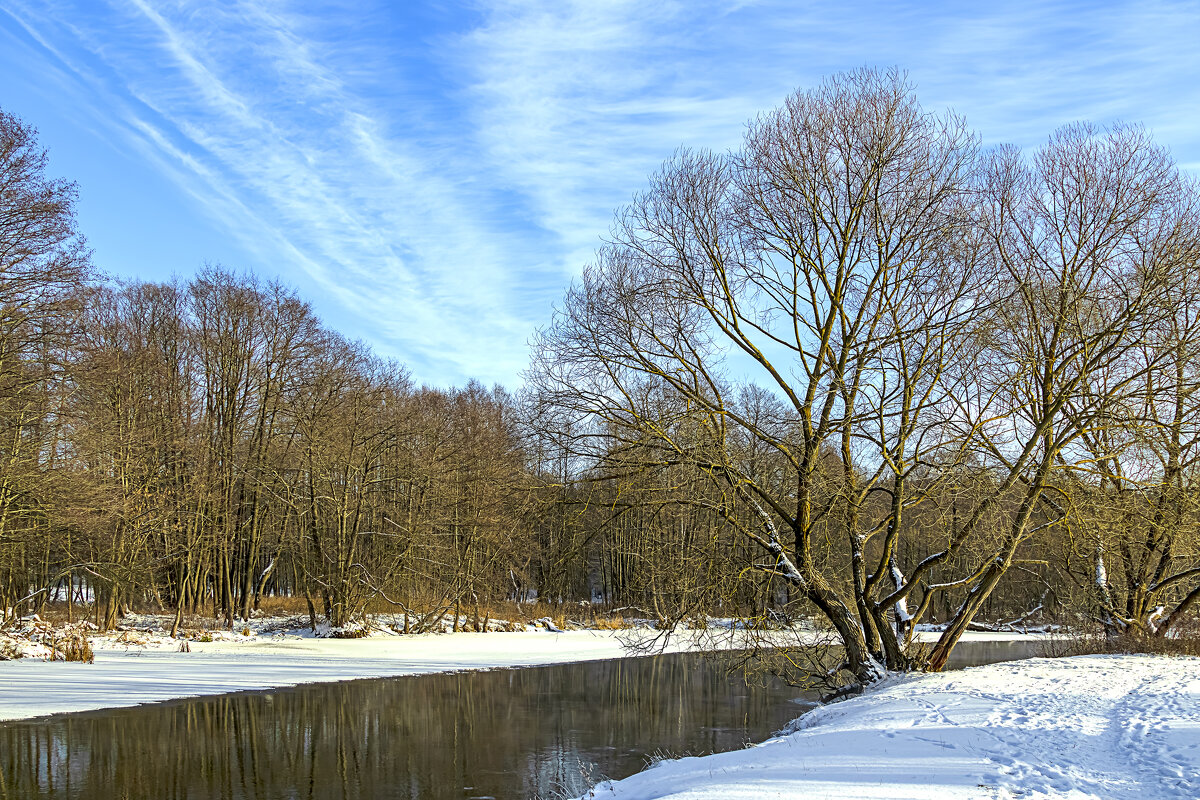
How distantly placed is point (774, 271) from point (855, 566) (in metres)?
5.40

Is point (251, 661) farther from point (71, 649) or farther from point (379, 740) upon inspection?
point (379, 740)

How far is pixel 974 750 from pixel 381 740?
9.72 meters

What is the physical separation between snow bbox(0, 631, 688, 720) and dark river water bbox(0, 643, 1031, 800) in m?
1.03

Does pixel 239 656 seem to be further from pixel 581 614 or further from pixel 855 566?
pixel 581 614

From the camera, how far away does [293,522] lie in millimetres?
38594

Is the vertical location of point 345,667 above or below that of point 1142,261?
below

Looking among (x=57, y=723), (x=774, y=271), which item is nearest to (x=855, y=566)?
(x=774, y=271)

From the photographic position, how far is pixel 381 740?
46.8ft

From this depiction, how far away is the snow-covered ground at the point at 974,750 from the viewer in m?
7.21

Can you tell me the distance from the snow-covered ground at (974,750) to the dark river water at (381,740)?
2.84 m

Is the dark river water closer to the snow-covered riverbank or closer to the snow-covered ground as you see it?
the snow-covered riverbank

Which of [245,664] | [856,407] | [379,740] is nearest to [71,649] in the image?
[245,664]

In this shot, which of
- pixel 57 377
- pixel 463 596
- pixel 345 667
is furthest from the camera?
pixel 463 596

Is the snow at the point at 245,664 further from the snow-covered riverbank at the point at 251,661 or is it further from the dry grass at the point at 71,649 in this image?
the dry grass at the point at 71,649
